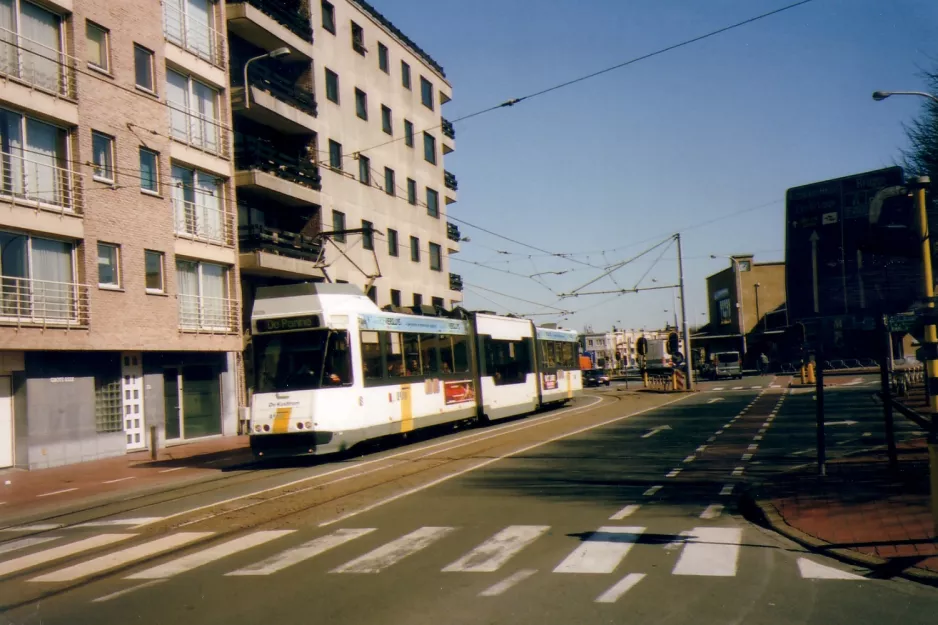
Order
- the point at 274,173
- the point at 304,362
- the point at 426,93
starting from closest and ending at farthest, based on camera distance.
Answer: the point at 304,362 < the point at 274,173 < the point at 426,93

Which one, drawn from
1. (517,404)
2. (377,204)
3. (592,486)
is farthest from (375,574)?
(377,204)

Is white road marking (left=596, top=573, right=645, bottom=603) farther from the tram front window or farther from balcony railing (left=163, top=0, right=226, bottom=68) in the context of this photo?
balcony railing (left=163, top=0, right=226, bottom=68)

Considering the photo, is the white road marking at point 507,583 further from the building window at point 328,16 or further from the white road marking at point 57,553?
the building window at point 328,16

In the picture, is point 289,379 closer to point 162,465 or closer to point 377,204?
point 162,465

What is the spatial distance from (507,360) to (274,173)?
11688mm

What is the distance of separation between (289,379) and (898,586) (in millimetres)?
12912

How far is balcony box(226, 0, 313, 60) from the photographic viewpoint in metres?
31.1

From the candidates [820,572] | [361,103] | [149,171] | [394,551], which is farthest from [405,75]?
[820,572]

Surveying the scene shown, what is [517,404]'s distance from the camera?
28.5 metres

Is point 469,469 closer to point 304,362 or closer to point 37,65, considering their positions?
point 304,362

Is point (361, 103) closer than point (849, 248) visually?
No

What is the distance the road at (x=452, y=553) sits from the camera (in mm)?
6441

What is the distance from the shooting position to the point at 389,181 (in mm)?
42656

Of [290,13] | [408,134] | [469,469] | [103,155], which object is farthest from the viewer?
[408,134]
